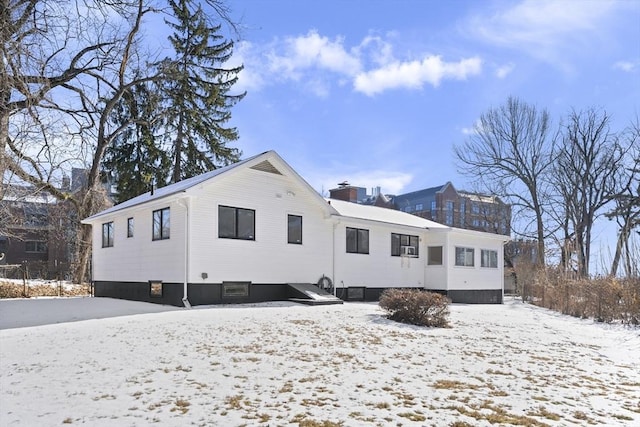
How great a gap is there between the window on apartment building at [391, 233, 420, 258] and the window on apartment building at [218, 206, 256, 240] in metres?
7.40

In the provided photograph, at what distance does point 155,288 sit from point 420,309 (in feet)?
28.8

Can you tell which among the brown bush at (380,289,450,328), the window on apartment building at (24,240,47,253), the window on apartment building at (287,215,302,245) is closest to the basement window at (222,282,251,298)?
the window on apartment building at (287,215,302,245)

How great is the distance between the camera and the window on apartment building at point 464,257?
71.9ft

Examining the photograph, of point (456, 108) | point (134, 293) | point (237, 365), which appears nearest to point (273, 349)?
point (237, 365)

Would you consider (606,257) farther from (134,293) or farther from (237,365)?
(134,293)

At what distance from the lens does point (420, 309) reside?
438 inches

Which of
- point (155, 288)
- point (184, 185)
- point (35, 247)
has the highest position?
point (184, 185)

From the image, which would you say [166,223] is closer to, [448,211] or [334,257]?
[334,257]

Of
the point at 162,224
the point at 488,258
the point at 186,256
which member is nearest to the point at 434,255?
the point at 488,258

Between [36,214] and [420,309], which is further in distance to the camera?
[36,214]

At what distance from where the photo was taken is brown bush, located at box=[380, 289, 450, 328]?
438 inches

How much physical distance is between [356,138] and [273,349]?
1543cm

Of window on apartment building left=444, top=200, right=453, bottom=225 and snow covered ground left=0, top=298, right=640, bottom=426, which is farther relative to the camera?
window on apartment building left=444, top=200, right=453, bottom=225

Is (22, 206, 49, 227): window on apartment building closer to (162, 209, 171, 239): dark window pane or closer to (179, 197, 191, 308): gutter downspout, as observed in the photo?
(162, 209, 171, 239): dark window pane
